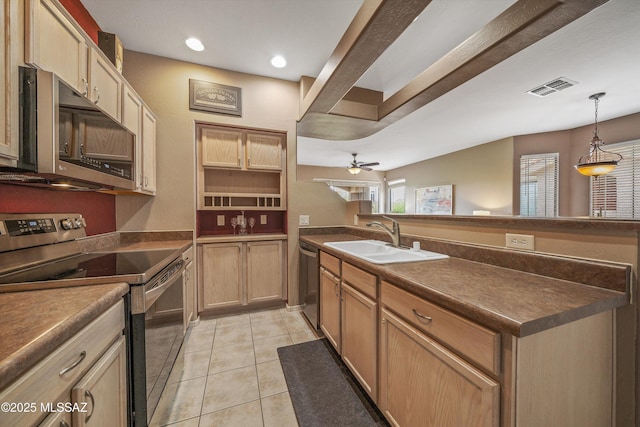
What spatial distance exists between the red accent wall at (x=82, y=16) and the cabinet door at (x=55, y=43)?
0.61 m

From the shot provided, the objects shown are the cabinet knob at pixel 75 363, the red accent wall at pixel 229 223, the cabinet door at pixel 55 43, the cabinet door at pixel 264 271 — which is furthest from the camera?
the red accent wall at pixel 229 223

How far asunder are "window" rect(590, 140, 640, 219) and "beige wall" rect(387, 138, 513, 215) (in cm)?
126

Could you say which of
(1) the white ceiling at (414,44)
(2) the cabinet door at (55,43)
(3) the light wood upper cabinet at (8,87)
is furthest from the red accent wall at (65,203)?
(1) the white ceiling at (414,44)

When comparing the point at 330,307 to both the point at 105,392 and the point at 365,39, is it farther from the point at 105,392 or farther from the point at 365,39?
the point at 365,39

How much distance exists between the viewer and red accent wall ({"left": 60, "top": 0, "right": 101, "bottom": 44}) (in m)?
1.66

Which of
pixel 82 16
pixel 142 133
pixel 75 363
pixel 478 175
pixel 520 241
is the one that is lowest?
pixel 75 363

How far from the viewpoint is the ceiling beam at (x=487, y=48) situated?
1.19 meters

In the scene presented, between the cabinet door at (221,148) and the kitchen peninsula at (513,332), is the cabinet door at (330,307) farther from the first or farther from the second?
the cabinet door at (221,148)

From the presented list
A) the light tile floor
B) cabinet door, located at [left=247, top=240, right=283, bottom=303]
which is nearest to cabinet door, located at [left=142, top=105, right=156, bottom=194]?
cabinet door, located at [left=247, top=240, right=283, bottom=303]

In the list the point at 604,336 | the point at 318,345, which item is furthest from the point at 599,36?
the point at 318,345

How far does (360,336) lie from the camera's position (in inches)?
59.4

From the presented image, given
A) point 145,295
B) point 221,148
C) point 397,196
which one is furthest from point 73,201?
point 397,196

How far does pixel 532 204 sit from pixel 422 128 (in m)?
2.86

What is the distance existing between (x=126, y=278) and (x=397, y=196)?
7794 millimetres
